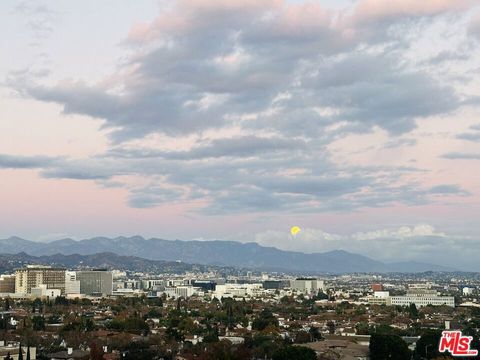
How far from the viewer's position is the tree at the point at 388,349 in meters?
73.7

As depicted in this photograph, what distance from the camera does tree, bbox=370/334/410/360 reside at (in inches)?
2903

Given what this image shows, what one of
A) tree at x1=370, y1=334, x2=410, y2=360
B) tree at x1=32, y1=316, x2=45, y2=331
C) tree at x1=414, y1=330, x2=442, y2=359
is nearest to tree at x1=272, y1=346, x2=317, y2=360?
tree at x1=370, y1=334, x2=410, y2=360

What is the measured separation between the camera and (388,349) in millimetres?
74000

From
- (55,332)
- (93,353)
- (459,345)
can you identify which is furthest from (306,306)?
(459,345)

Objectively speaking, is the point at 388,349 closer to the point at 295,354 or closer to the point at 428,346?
the point at 428,346

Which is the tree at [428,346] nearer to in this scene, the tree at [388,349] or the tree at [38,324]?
the tree at [388,349]

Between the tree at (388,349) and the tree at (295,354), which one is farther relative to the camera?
the tree at (388,349)

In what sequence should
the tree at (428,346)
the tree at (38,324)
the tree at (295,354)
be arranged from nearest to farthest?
the tree at (295,354) → the tree at (428,346) → the tree at (38,324)

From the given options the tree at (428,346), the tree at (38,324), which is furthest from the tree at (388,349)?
the tree at (38,324)

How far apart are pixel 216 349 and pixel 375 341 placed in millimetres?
15108

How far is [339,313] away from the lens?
485ft

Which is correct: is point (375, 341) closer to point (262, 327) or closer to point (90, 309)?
point (262, 327)

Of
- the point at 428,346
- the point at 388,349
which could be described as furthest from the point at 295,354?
the point at 428,346

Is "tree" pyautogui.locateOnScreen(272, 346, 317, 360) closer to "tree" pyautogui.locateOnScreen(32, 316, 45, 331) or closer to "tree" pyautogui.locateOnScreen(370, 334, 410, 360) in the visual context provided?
"tree" pyautogui.locateOnScreen(370, 334, 410, 360)
